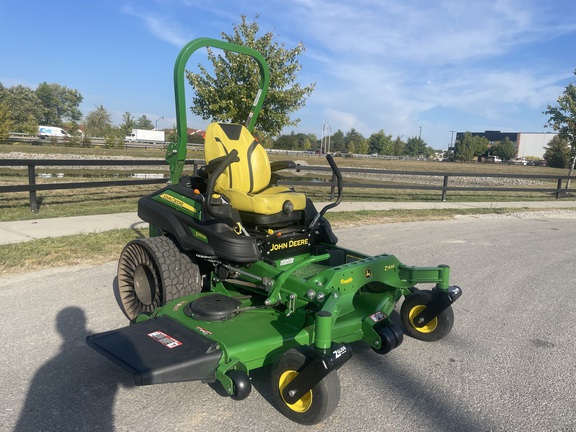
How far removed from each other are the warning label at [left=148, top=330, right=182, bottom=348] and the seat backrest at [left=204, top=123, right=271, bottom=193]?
157cm

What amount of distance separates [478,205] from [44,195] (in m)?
12.0

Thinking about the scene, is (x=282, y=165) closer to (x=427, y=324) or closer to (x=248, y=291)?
(x=248, y=291)

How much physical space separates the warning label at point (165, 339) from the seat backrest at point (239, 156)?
157cm

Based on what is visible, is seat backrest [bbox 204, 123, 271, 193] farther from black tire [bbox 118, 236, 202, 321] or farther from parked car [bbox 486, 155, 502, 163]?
parked car [bbox 486, 155, 502, 163]

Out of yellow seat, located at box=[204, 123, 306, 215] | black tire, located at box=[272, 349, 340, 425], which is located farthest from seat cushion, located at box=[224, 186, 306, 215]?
black tire, located at box=[272, 349, 340, 425]

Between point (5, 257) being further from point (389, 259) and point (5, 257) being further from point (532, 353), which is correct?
point (532, 353)

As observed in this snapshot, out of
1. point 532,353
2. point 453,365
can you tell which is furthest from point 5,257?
point 532,353

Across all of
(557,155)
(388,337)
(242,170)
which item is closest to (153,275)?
(242,170)

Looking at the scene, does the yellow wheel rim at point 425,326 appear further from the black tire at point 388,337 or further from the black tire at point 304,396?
the black tire at point 304,396

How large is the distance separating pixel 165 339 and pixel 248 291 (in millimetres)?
1106

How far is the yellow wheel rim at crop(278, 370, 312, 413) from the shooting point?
8.68 ft

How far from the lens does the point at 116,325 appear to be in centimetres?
393

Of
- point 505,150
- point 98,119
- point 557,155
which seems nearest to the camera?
point 557,155

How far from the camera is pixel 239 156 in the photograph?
427 cm
